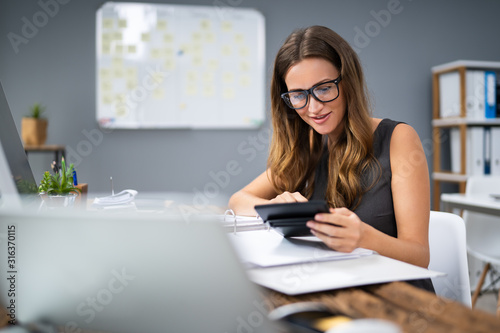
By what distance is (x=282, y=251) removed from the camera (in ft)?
2.63

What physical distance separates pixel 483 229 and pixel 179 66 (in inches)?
90.2

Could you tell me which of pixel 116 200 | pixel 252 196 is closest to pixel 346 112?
pixel 252 196

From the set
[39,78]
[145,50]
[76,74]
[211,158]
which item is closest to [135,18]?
[145,50]

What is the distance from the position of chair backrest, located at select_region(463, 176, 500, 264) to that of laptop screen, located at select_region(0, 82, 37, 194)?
2317 mm

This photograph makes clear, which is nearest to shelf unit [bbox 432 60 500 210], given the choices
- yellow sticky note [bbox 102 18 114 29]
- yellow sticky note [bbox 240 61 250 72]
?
yellow sticky note [bbox 240 61 250 72]

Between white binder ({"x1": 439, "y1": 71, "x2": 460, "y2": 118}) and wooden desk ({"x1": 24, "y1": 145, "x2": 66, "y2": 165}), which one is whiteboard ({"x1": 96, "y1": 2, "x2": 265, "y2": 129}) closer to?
wooden desk ({"x1": 24, "y1": 145, "x2": 66, "y2": 165})

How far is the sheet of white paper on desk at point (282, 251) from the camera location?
73cm

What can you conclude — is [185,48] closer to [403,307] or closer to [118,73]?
[118,73]

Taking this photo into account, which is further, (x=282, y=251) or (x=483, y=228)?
(x=483, y=228)

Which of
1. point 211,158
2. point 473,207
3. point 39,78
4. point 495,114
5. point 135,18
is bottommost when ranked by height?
point 473,207

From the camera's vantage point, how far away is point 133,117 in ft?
10.6

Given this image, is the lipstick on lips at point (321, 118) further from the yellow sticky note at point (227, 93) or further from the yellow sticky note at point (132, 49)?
the yellow sticky note at point (132, 49)

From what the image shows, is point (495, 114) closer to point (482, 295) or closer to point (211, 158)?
point (482, 295)

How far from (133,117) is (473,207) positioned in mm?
2298
